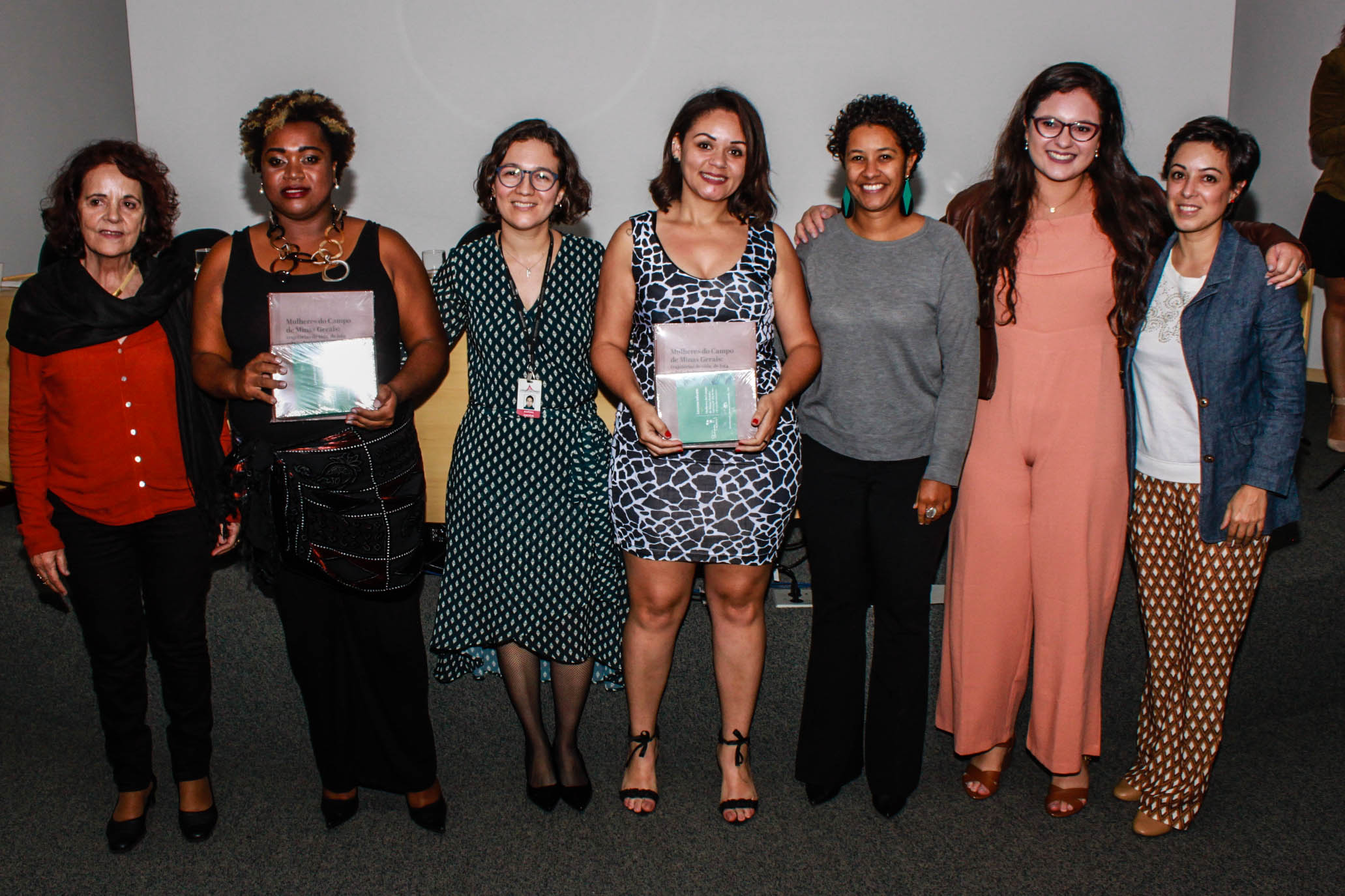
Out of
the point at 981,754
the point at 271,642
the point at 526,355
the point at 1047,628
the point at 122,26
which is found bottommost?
the point at 981,754

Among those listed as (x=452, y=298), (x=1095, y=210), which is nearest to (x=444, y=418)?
(x=452, y=298)

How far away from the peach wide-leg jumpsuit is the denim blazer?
174 millimetres

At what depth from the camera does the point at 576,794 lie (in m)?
2.43

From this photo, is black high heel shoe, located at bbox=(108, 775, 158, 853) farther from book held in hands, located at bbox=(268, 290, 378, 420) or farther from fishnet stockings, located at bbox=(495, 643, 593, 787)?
book held in hands, located at bbox=(268, 290, 378, 420)

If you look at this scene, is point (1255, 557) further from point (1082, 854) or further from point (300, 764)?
point (300, 764)

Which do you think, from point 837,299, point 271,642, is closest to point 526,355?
point 837,299

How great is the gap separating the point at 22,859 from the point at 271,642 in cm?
79

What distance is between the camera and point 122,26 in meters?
6.54

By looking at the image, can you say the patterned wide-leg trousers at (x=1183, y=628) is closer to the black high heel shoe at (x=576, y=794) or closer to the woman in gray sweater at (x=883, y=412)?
the woman in gray sweater at (x=883, y=412)

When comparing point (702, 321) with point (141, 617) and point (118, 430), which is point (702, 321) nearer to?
point (118, 430)

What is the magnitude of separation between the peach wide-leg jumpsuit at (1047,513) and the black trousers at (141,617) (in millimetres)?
1873

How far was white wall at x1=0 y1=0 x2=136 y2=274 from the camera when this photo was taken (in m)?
5.29

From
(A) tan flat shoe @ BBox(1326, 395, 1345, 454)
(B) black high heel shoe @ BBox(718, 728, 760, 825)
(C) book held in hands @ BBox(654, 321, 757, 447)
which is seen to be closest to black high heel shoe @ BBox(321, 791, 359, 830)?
(B) black high heel shoe @ BBox(718, 728, 760, 825)

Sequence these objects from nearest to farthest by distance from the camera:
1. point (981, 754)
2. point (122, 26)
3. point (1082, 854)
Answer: point (1082, 854) → point (981, 754) → point (122, 26)
